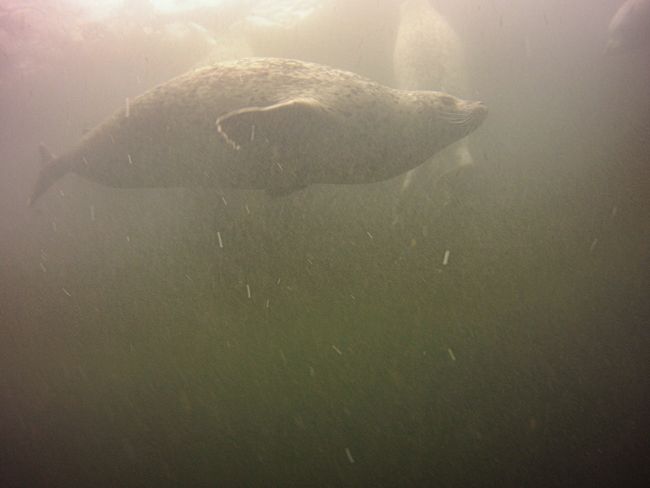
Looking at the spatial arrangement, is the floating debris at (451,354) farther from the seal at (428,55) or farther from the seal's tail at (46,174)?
the seal's tail at (46,174)

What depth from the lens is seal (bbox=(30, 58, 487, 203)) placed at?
8.12 ft

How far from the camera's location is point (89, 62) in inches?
231

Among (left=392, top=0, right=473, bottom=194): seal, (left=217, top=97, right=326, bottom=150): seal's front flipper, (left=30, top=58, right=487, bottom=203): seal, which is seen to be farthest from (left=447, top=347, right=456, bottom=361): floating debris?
(left=392, top=0, right=473, bottom=194): seal

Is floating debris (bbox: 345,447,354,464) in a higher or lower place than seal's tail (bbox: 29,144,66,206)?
lower

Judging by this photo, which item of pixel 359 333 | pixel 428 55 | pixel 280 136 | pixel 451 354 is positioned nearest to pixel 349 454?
pixel 359 333

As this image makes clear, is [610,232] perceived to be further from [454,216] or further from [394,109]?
[394,109]

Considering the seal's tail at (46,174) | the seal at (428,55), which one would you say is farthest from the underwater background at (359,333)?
the seal at (428,55)

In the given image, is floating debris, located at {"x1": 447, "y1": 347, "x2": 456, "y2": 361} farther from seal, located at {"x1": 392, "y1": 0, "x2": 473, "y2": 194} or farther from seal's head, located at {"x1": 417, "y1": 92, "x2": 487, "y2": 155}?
seal, located at {"x1": 392, "y1": 0, "x2": 473, "y2": 194}

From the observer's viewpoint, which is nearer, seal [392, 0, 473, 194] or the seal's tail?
the seal's tail

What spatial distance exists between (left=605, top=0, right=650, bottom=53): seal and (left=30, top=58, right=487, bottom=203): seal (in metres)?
3.21

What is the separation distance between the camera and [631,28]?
14.9 feet

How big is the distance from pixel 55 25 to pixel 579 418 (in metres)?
8.22

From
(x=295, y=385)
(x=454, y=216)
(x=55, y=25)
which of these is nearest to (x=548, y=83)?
(x=454, y=216)

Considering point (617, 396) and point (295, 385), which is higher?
point (617, 396)
